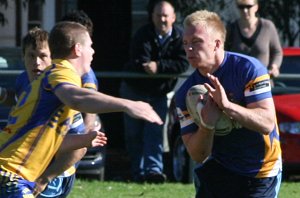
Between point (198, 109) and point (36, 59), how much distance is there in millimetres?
1928

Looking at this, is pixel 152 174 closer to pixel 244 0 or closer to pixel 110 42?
pixel 244 0

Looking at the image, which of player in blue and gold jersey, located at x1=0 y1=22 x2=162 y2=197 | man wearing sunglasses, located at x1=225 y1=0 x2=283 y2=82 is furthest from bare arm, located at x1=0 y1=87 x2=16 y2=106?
man wearing sunglasses, located at x1=225 y1=0 x2=283 y2=82

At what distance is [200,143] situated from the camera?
5867 mm

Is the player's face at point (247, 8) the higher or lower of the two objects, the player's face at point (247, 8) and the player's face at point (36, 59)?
the lower

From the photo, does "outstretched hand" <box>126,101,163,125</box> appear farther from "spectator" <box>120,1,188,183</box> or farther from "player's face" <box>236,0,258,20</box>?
"player's face" <box>236,0,258,20</box>

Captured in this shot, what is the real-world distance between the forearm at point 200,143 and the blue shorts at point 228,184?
29 centimetres

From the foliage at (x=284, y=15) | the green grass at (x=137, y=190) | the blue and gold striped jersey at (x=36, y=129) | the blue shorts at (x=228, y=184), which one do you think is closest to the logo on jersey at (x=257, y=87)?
the blue shorts at (x=228, y=184)

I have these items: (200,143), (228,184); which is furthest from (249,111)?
(228,184)

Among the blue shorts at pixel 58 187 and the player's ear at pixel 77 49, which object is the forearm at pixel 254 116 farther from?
the blue shorts at pixel 58 187

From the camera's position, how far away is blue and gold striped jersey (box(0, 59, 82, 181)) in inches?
225

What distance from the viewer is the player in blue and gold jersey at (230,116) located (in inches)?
224

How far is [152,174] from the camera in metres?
10.8

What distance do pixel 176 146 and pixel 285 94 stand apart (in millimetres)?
1470

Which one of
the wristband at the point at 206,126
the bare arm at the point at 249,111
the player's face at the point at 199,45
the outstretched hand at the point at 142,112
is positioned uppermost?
the player's face at the point at 199,45
